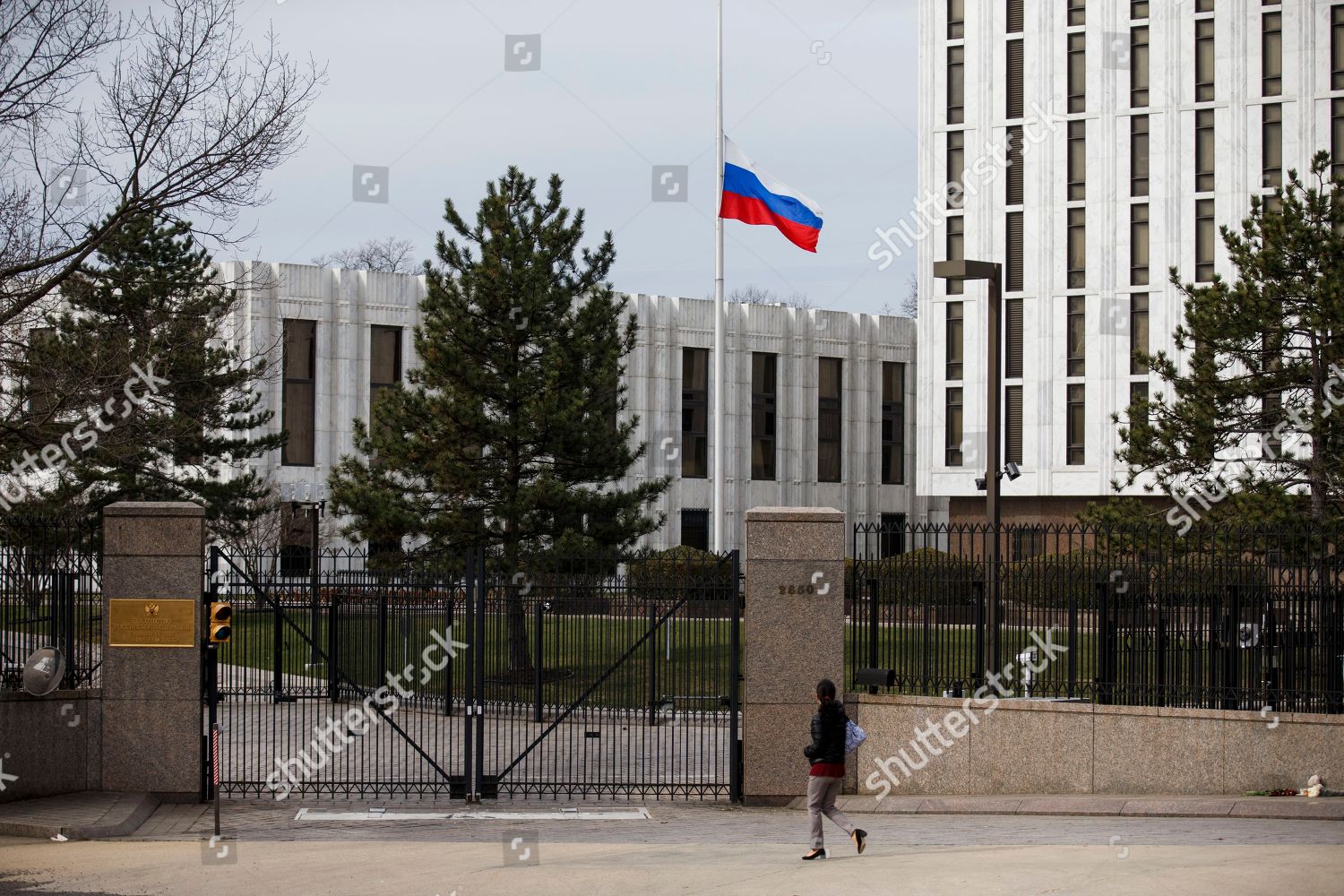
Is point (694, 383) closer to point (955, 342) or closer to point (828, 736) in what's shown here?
point (955, 342)

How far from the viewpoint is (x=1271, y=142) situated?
5506cm

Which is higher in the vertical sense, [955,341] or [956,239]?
[956,239]

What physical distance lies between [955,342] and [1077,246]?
19.9 feet

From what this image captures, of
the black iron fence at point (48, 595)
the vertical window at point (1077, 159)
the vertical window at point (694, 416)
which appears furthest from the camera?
the vertical window at point (694, 416)

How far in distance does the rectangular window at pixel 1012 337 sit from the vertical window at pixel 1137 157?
5940mm

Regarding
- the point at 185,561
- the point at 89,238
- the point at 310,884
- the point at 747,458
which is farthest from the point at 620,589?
the point at 747,458

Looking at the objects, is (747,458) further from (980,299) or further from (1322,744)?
(1322,744)

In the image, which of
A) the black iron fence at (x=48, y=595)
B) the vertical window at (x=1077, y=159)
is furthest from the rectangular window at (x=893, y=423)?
the black iron fence at (x=48, y=595)

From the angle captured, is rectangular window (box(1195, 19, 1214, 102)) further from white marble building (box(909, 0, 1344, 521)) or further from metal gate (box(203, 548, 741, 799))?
metal gate (box(203, 548, 741, 799))

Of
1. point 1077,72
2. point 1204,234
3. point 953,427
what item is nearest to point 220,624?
point 1204,234

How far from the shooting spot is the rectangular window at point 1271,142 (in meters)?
54.8

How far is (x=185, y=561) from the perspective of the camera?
1616 centimetres

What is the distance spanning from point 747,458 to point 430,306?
39395 millimetres

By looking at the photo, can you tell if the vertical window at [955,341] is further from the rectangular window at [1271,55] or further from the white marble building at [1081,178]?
the rectangular window at [1271,55]
